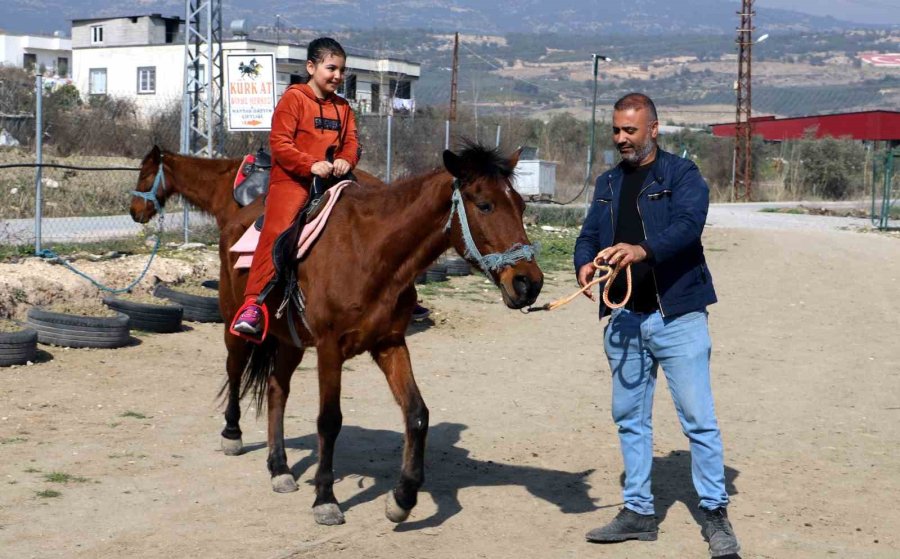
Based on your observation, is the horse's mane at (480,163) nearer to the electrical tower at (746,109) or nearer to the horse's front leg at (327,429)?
the horse's front leg at (327,429)

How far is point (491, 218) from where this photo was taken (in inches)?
224

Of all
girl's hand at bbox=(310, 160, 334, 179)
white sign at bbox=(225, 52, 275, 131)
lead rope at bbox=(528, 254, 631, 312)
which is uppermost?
white sign at bbox=(225, 52, 275, 131)

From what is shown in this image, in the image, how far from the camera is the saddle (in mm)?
9404

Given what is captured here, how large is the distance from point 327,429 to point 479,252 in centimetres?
143

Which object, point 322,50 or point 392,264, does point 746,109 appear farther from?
point 392,264

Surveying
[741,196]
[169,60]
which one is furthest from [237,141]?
[169,60]

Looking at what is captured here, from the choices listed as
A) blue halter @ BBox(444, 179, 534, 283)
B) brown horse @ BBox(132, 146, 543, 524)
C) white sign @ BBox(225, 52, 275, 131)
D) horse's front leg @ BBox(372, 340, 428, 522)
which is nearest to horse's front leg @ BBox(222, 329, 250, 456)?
brown horse @ BBox(132, 146, 543, 524)

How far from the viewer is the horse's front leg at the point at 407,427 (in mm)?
6070

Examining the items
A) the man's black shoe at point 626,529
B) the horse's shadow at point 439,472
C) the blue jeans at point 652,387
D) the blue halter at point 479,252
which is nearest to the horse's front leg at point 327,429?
the horse's shadow at point 439,472

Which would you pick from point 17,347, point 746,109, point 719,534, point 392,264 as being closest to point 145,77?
point 746,109

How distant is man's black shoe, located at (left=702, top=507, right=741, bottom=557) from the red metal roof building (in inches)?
2311

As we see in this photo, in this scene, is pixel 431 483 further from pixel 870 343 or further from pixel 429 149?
pixel 429 149

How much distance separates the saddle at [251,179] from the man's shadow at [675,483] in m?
3.96

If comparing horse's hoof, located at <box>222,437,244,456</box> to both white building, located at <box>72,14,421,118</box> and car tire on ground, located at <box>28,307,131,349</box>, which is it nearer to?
car tire on ground, located at <box>28,307,131,349</box>
